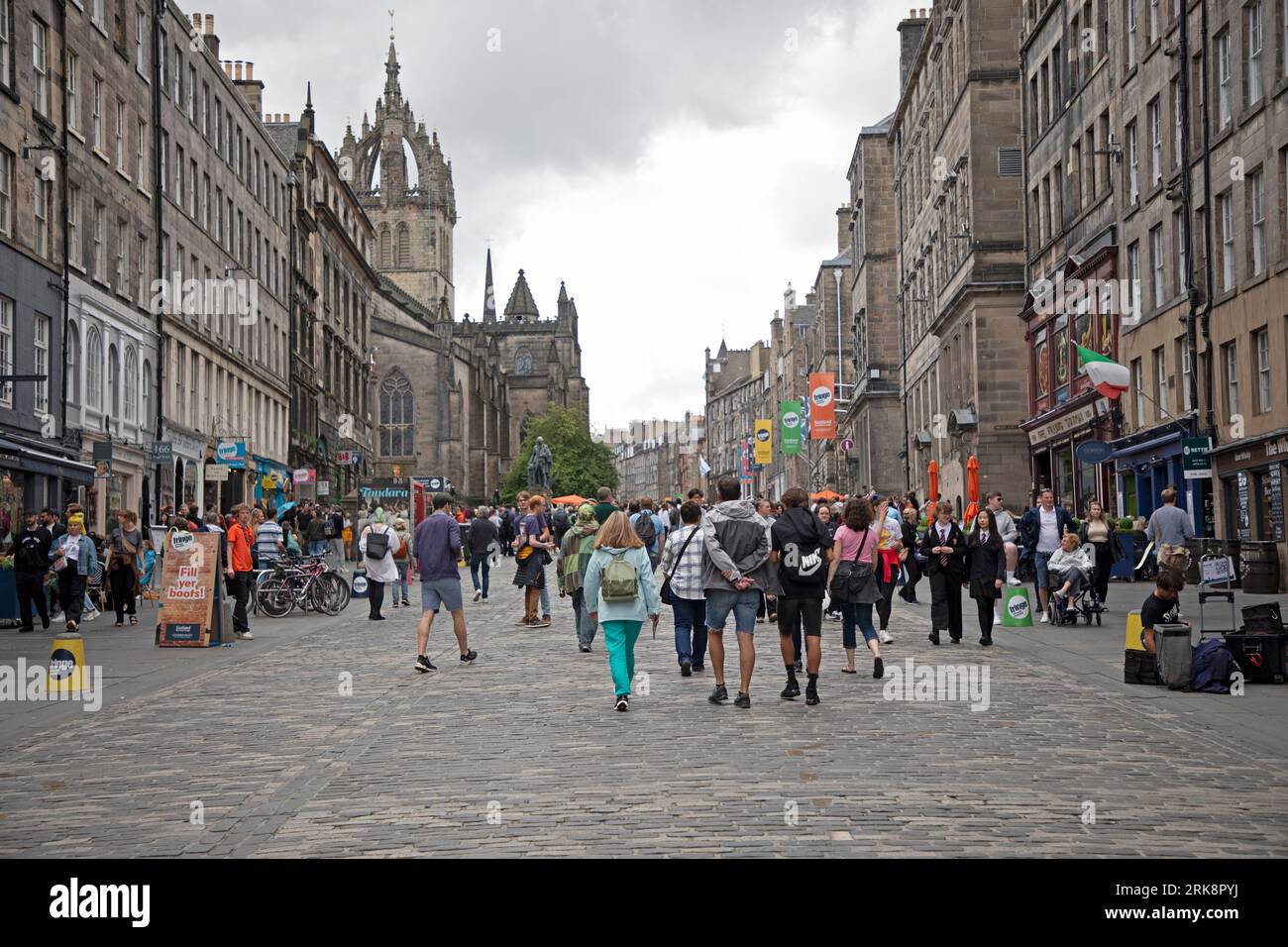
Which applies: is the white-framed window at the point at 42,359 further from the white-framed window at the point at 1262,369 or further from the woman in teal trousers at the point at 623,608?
the white-framed window at the point at 1262,369

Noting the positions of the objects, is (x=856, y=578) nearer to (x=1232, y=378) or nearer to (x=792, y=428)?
(x=1232, y=378)

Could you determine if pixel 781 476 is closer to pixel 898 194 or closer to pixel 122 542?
pixel 898 194

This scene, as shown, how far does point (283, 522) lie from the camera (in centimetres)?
3619

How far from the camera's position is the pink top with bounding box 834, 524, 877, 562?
1482 cm

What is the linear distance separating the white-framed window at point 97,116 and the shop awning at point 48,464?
7380 mm

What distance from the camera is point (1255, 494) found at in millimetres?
26391

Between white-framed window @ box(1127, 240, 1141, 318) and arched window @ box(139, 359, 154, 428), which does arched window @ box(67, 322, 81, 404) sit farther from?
white-framed window @ box(1127, 240, 1141, 318)

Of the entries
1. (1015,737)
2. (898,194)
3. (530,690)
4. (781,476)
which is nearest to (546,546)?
(530,690)

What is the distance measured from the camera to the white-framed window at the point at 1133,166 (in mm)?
33281

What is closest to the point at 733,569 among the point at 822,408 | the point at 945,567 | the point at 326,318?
Result: the point at 945,567
